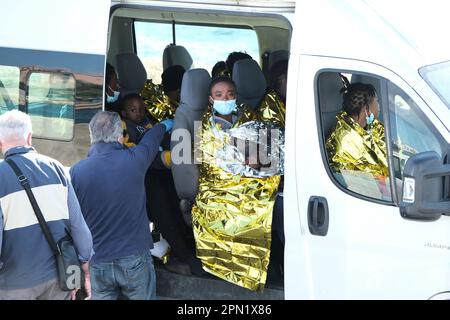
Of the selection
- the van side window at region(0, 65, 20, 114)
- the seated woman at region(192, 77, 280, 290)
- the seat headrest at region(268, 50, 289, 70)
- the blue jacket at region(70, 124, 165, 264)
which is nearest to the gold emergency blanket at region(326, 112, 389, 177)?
the seated woman at region(192, 77, 280, 290)

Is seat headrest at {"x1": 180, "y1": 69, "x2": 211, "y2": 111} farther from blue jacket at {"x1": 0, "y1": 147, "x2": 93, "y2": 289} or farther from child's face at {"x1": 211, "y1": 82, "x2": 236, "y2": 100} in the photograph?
blue jacket at {"x1": 0, "y1": 147, "x2": 93, "y2": 289}

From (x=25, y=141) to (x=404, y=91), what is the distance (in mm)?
1922

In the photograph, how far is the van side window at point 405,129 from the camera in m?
3.82

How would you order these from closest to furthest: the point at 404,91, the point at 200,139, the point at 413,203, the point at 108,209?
the point at 413,203
the point at 404,91
the point at 108,209
the point at 200,139

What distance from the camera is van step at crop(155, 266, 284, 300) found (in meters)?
4.63

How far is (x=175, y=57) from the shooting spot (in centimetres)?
731

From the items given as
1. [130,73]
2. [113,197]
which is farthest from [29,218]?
[130,73]

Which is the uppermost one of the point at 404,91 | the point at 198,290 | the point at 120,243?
the point at 404,91

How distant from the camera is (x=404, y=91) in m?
3.85

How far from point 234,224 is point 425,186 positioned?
4.74 ft

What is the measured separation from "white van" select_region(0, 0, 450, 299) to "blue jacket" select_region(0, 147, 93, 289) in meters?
0.99

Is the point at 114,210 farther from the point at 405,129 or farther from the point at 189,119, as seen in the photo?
the point at 405,129

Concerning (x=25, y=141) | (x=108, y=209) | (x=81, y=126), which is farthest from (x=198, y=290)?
(x=25, y=141)

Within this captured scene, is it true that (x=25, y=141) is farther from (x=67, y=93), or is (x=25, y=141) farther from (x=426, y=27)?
(x=426, y=27)
